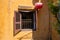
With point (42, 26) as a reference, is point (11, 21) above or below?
above

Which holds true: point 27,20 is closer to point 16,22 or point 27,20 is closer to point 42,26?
point 42,26

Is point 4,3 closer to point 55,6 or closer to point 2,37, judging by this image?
point 2,37

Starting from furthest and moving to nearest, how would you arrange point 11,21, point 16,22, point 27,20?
point 27,20, point 11,21, point 16,22

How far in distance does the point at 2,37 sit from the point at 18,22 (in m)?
1.07

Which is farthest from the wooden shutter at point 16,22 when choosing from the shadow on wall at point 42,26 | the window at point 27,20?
the shadow on wall at point 42,26

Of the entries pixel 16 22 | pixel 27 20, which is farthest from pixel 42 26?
pixel 16 22

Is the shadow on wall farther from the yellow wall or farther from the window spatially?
the window

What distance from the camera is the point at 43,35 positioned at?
11.7 metres

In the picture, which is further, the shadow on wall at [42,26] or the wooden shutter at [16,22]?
the shadow on wall at [42,26]

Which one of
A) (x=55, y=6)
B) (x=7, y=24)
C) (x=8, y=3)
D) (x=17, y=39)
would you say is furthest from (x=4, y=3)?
(x=55, y=6)

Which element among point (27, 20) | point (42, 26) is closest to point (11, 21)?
point (27, 20)

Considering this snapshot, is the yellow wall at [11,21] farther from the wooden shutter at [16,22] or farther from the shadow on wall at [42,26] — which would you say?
the wooden shutter at [16,22]

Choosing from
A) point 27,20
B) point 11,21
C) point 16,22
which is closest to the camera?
point 16,22

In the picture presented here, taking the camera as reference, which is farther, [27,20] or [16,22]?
[27,20]
